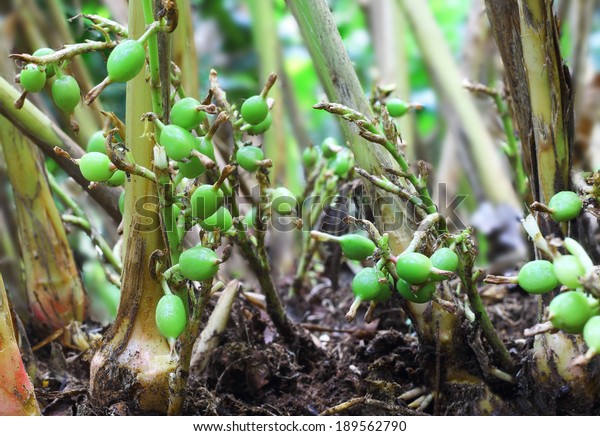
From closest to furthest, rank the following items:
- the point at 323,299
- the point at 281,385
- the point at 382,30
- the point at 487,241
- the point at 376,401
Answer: the point at 376,401 → the point at 281,385 → the point at 323,299 → the point at 487,241 → the point at 382,30

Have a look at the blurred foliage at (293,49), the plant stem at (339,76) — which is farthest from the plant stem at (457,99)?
the plant stem at (339,76)

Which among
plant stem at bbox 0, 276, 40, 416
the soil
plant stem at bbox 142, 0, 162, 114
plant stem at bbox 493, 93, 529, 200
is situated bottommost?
the soil

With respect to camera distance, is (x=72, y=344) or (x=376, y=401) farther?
(x=72, y=344)

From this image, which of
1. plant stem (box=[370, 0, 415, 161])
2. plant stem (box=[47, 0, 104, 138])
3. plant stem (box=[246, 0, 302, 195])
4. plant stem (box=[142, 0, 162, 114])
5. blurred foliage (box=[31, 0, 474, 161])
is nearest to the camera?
plant stem (box=[142, 0, 162, 114])

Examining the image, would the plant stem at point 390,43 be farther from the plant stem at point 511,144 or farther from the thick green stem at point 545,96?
the thick green stem at point 545,96

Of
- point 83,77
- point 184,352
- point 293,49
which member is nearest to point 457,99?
point 83,77

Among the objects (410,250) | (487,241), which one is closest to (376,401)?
(410,250)

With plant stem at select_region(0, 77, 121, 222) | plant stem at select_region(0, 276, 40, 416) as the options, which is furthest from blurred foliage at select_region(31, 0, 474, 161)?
plant stem at select_region(0, 276, 40, 416)

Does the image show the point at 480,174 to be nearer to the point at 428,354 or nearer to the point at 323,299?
the point at 323,299

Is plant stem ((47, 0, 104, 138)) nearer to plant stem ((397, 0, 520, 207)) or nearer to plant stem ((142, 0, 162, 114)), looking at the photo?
plant stem ((142, 0, 162, 114))
